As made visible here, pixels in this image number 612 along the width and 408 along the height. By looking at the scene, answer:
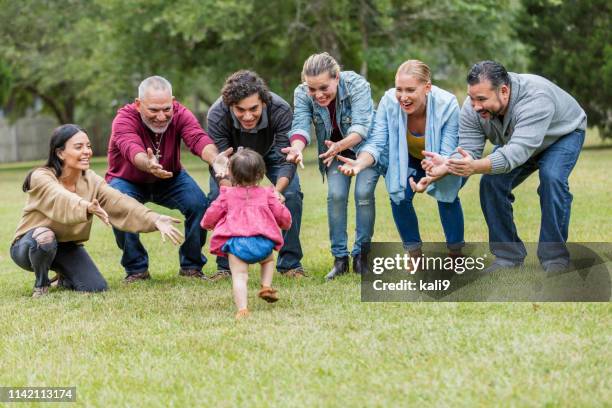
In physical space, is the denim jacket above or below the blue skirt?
above

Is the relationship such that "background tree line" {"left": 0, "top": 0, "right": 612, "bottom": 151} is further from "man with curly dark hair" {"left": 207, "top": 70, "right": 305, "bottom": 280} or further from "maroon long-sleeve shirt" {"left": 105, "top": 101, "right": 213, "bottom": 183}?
"man with curly dark hair" {"left": 207, "top": 70, "right": 305, "bottom": 280}

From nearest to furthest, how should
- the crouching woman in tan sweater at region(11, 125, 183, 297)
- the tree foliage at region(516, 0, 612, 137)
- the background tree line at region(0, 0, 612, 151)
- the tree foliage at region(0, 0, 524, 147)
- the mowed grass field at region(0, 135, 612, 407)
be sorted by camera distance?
the mowed grass field at region(0, 135, 612, 407), the crouching woman in tan sweater at region(11, 125, 183, 297), the tree foliage at region(0, 0, 524, 147), the background tree line at region(0, 0, 612, 151), the tree foliage at region(516, 0, 612, 137)

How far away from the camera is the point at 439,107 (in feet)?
27.4

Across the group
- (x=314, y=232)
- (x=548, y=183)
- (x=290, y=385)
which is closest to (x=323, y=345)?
(x=290, y=385)

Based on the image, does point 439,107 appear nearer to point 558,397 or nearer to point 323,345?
point 323,345

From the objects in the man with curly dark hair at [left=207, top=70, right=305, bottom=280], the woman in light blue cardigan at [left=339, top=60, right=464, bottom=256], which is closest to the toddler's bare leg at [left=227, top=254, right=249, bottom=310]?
the man with curly dark hair at [left=207, top=70, right=305, bottom=280]

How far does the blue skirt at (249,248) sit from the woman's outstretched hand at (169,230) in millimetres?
492

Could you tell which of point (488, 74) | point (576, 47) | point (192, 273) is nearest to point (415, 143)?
point (488, 74)

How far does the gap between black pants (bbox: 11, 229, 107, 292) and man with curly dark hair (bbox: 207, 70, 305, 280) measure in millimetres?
1129

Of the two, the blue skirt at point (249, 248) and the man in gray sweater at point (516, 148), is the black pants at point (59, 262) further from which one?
the man in gray sweater at point (516, 148)

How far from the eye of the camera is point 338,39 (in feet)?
104

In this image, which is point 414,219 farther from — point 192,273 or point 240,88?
point 192,273

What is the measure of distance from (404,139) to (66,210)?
291 cm

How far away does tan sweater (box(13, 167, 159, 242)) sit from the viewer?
8.03 metres
